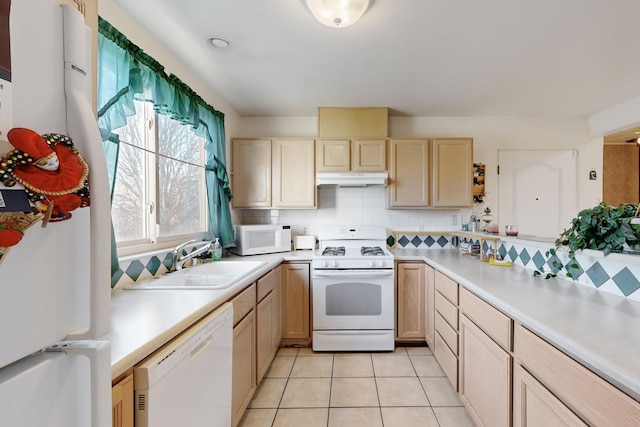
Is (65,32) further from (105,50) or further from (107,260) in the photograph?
(105,50)

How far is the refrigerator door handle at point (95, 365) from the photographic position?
46 centimetres

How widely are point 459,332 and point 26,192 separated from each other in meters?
2.08

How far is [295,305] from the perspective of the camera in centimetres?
261

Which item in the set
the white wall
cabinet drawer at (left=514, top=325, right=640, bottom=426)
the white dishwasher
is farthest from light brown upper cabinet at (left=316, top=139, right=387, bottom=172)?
Result: cabinet drawer at (left=514, top=325, right=640, bottom=426)

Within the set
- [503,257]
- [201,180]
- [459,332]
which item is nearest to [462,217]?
[503,257]

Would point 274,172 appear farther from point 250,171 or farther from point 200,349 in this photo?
point 200,349

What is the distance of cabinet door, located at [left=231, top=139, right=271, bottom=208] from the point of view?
2.95 meters

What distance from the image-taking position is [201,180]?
2516 millimetres

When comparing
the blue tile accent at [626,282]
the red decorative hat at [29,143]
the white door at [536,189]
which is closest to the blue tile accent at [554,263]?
the blue tile accent at [626,282]

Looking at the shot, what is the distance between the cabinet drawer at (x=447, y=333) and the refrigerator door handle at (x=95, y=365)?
1.94m

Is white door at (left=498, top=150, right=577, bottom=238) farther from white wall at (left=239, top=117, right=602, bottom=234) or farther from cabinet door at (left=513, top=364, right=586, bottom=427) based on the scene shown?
cabinet door at (left=513, top=364, right=586, bottom=427)

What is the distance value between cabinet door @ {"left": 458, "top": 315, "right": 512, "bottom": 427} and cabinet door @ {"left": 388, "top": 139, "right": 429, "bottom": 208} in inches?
55.9

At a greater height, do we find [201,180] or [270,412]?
[201,180]

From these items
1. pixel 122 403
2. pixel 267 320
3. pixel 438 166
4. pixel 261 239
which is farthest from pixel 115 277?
pixel 438 166
